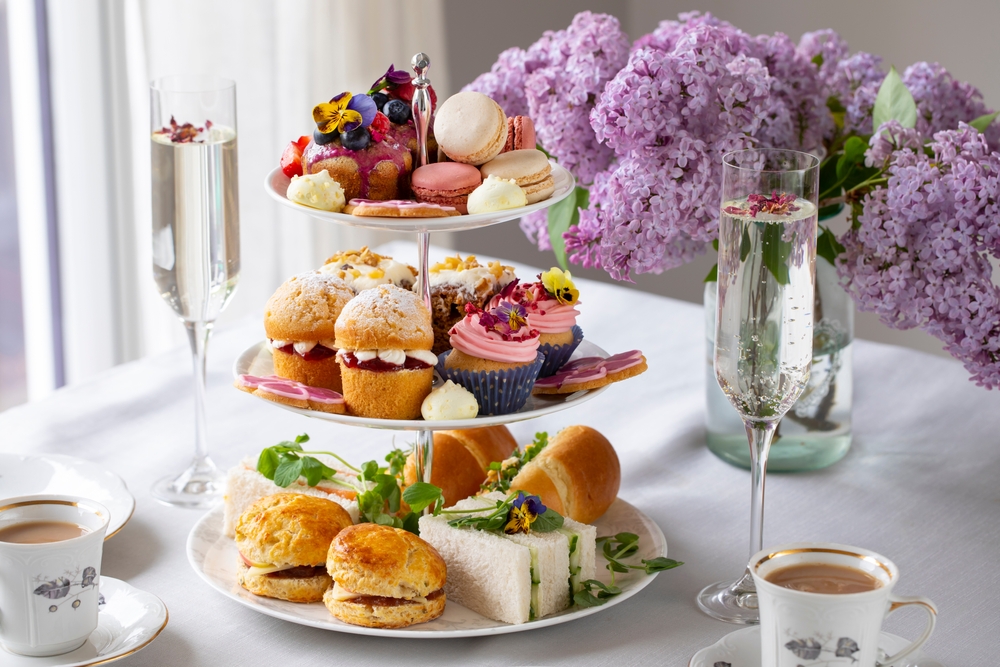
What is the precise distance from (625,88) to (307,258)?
239 centimetres

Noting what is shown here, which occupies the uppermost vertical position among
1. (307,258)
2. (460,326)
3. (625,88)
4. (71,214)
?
(625,88)

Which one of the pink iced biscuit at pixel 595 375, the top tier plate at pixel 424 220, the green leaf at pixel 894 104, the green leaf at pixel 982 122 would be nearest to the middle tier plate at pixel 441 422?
the pink iced biscuit at pixel 595 375

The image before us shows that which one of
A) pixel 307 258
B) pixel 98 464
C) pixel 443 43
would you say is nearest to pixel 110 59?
pixel 307 258

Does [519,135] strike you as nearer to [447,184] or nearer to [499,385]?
[447,184]

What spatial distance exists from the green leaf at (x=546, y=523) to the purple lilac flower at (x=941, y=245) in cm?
55

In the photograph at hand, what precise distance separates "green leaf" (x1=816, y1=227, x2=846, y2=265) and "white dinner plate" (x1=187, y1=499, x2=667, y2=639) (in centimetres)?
48

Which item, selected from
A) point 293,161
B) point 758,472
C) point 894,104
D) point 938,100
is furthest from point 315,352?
point 938,100

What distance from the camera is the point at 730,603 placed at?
1.36m

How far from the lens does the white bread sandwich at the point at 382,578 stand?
1245 mm

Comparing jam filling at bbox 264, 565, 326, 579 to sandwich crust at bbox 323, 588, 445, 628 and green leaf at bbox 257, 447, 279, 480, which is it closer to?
sandwich crust at bbox 323, 588, 445, 628

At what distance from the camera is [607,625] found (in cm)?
131

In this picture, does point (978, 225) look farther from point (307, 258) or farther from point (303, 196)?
point (307, 258)

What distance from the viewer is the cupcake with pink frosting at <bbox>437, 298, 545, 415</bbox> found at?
1.30m

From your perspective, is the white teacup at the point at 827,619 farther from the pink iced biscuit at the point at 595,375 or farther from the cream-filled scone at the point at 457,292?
the cream-filled scone at the point at 457,292
